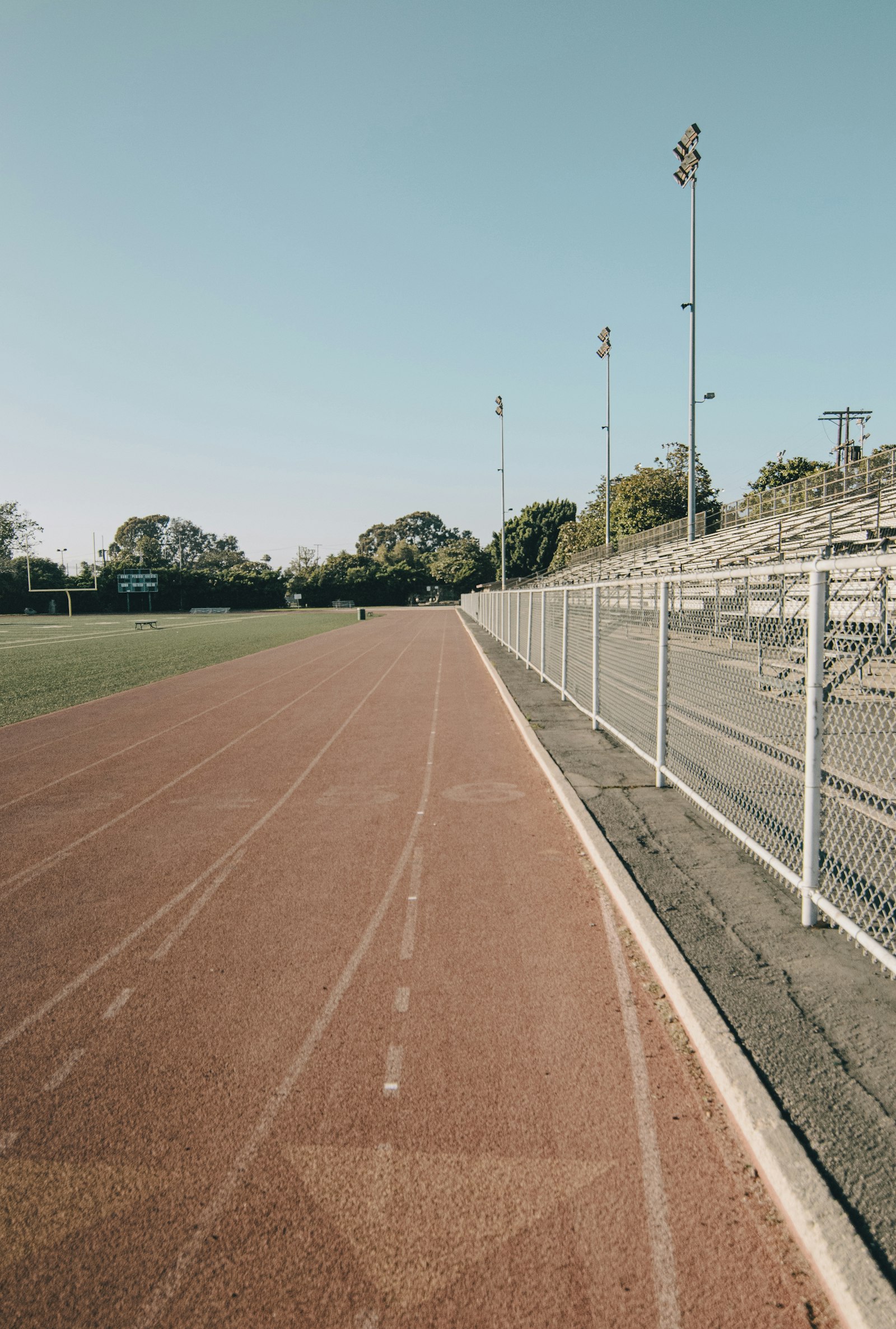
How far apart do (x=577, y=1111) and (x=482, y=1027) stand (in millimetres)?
687

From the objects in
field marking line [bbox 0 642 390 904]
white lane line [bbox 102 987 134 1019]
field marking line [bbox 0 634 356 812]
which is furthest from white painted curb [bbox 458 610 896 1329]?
field marking line [bbox 0 634 356 812]

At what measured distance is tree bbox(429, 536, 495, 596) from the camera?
4432 inches

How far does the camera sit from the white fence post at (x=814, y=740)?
4.15 m

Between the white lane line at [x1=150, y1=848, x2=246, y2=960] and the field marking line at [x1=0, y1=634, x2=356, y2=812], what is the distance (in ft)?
10.2

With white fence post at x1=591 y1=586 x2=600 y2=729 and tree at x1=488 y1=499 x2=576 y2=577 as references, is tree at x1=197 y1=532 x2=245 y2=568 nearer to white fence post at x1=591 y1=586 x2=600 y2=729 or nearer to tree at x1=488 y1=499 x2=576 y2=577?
tree at x1=488 y1=499 x2=576 y2=577

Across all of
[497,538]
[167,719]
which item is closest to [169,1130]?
[167,719]

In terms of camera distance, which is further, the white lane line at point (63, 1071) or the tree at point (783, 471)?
the tree at point (783, 471)

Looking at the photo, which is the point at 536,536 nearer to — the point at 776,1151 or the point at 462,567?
the point at 462,567

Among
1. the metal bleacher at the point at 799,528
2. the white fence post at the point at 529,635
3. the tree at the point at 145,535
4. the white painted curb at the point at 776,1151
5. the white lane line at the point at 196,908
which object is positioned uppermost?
the tree at the point at 145,535

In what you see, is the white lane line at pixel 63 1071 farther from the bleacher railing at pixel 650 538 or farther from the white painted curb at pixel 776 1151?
the bleacher railing at pixel 650 538

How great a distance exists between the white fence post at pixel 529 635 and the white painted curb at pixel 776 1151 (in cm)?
1366

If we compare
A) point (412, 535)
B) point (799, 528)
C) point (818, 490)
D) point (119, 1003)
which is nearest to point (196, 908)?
point (119, 1003)

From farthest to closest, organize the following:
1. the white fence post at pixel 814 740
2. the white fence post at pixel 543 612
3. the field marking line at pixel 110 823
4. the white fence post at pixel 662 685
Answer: the white fence post at pixel 543 612 < the white fence post at pixel 662 685 < the field marking line at pixel 110 823 < the white fence post at pixel 814 740

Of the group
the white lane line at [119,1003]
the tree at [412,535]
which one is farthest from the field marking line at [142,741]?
the tree at [412,535]
